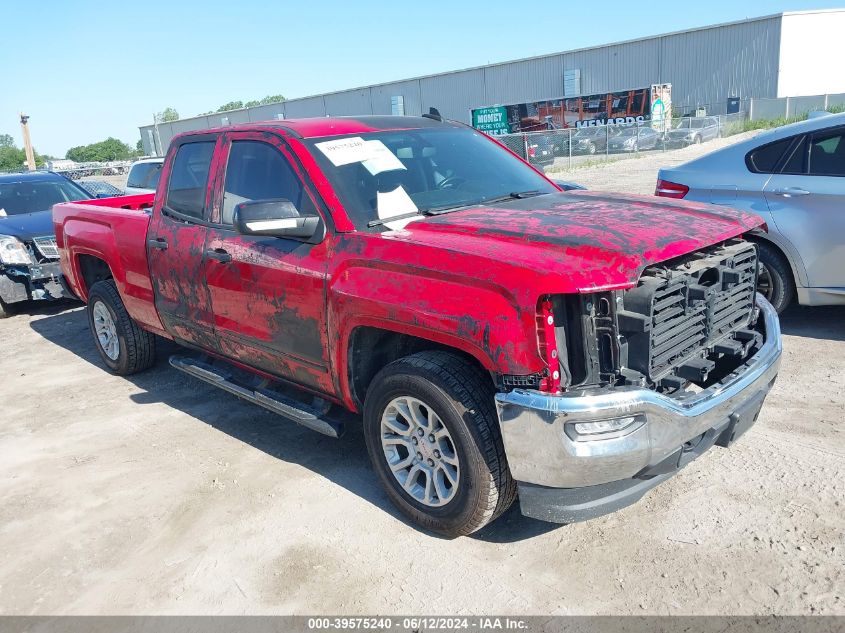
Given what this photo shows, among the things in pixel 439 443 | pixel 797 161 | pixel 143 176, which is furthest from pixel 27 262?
pixel 797 161

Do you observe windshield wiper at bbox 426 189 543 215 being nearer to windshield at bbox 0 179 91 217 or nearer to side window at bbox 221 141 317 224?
side window at bbox 221 141 317 224

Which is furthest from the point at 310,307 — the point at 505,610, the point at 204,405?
the point at 204,405

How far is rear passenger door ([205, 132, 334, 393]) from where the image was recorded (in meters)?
3.73

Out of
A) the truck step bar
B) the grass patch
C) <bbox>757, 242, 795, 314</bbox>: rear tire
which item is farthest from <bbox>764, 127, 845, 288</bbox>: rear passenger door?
the grass patch

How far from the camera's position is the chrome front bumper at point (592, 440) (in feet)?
8.96

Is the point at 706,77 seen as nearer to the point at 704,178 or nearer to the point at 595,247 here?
the point at 704,178

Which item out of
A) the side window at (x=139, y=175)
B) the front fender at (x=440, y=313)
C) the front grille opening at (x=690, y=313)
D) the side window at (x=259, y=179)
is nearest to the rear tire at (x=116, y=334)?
the side window at (x=259, y=179)

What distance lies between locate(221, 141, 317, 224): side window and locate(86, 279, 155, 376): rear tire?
6.59 ft

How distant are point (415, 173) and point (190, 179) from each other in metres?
1.67

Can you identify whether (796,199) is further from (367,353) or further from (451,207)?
(367,353)

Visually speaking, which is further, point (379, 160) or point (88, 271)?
point (88, 271)

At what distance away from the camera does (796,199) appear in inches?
217

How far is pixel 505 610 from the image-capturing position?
9.45 ft

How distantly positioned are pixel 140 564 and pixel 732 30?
155 feet
